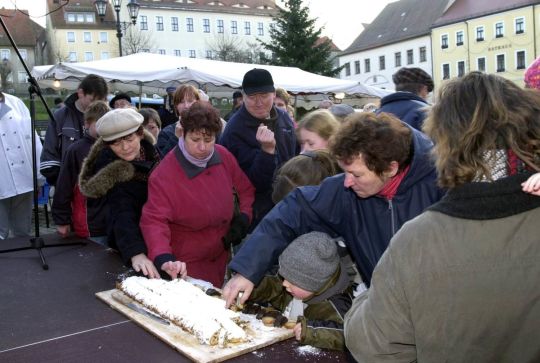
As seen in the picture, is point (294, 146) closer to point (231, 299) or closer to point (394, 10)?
point (231, 299)

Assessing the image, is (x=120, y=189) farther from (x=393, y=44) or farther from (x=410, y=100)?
(x=393, y=44)

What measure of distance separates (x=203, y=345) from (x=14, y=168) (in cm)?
352

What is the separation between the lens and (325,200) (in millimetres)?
2113

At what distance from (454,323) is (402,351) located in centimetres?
16

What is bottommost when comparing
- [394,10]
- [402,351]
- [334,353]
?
[334,353]

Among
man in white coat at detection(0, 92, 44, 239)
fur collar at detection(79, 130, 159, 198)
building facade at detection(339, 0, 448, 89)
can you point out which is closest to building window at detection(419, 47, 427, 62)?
building facade at detection(339, 0, 448, 89)

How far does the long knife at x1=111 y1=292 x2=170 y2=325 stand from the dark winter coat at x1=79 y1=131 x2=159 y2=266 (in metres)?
0.37

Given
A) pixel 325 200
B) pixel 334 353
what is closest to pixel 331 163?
pixel 325 200

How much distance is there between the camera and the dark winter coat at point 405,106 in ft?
11.4

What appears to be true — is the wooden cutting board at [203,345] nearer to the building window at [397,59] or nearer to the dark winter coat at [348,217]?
the dark winter coat at [348,217]

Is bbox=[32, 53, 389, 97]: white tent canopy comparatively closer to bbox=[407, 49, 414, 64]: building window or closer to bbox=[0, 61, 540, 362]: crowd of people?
bbox=[0, 61, 540, 362]: crowd of people

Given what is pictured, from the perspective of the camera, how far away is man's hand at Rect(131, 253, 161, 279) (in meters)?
2.41

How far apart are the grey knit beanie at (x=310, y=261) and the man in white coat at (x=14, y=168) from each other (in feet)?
11.2

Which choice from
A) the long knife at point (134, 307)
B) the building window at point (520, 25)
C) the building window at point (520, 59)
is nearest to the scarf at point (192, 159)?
the long knife at point (134, 307)
